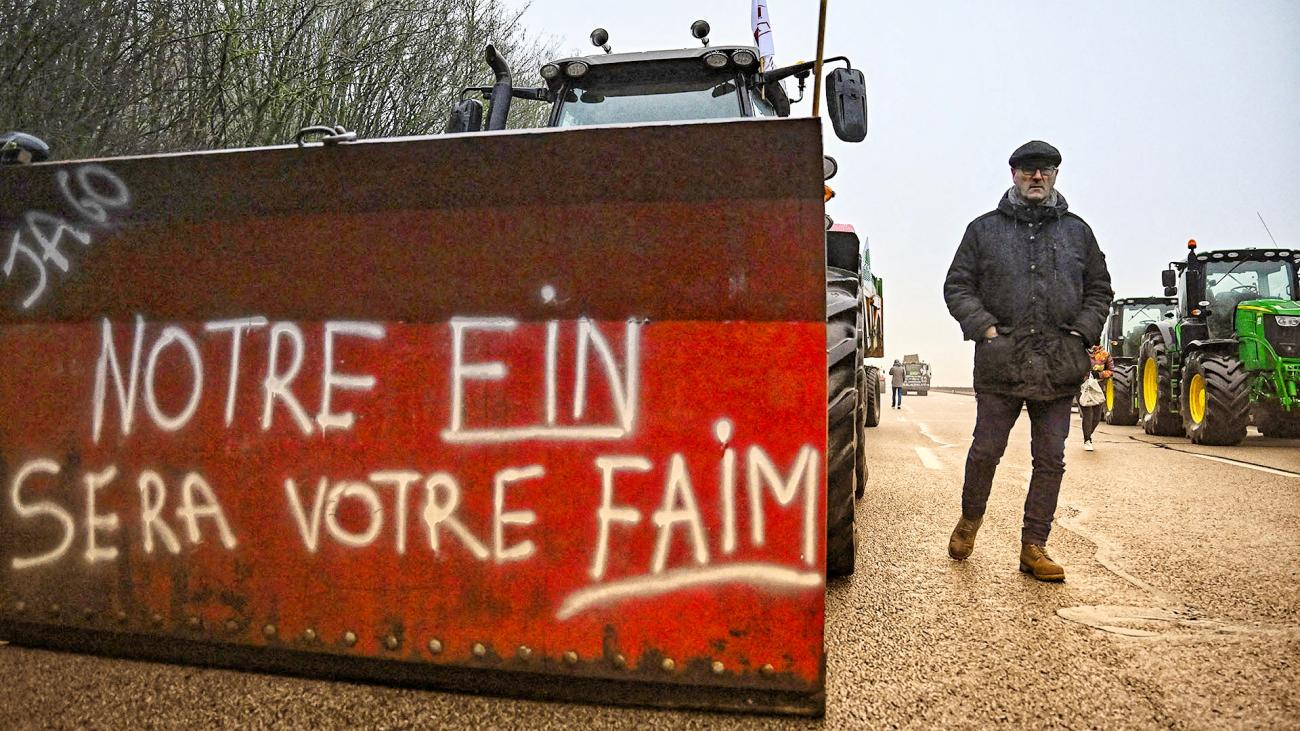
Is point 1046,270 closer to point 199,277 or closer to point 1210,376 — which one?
point 199,277

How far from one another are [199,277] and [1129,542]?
16.6ft

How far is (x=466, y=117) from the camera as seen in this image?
214 inches

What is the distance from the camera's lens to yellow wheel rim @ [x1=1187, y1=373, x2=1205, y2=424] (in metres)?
13.1

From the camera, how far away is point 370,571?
2.37 m

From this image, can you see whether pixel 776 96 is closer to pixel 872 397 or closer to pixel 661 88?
pixel 661 88

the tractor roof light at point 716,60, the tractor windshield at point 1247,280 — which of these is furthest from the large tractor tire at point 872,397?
the tractor roof light at point 716,60

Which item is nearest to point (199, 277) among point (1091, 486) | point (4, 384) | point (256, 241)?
point (256, 241)

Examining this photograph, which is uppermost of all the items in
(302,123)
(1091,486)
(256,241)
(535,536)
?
(302,123)

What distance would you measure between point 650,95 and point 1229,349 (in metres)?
11.3

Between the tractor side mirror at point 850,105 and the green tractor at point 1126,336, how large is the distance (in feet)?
53.4

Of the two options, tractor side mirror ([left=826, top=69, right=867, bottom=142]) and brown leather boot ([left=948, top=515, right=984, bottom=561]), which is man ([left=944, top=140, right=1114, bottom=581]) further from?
tractor side mirror ([left=826, top=69, right=867, bottom=142])

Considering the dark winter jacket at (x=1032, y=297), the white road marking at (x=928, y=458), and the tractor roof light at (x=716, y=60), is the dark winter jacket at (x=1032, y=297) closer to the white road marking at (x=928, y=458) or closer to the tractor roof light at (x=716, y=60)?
the tractor roof light at (x=716, y=60)

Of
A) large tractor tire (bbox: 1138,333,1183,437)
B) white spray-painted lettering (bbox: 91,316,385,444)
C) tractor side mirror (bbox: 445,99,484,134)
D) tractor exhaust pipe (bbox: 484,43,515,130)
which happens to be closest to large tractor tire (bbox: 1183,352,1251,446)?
large tractor tire (bbox: 1138,333,1183,437)

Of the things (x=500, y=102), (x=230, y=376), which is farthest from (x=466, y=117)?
(x=230, y=376)
